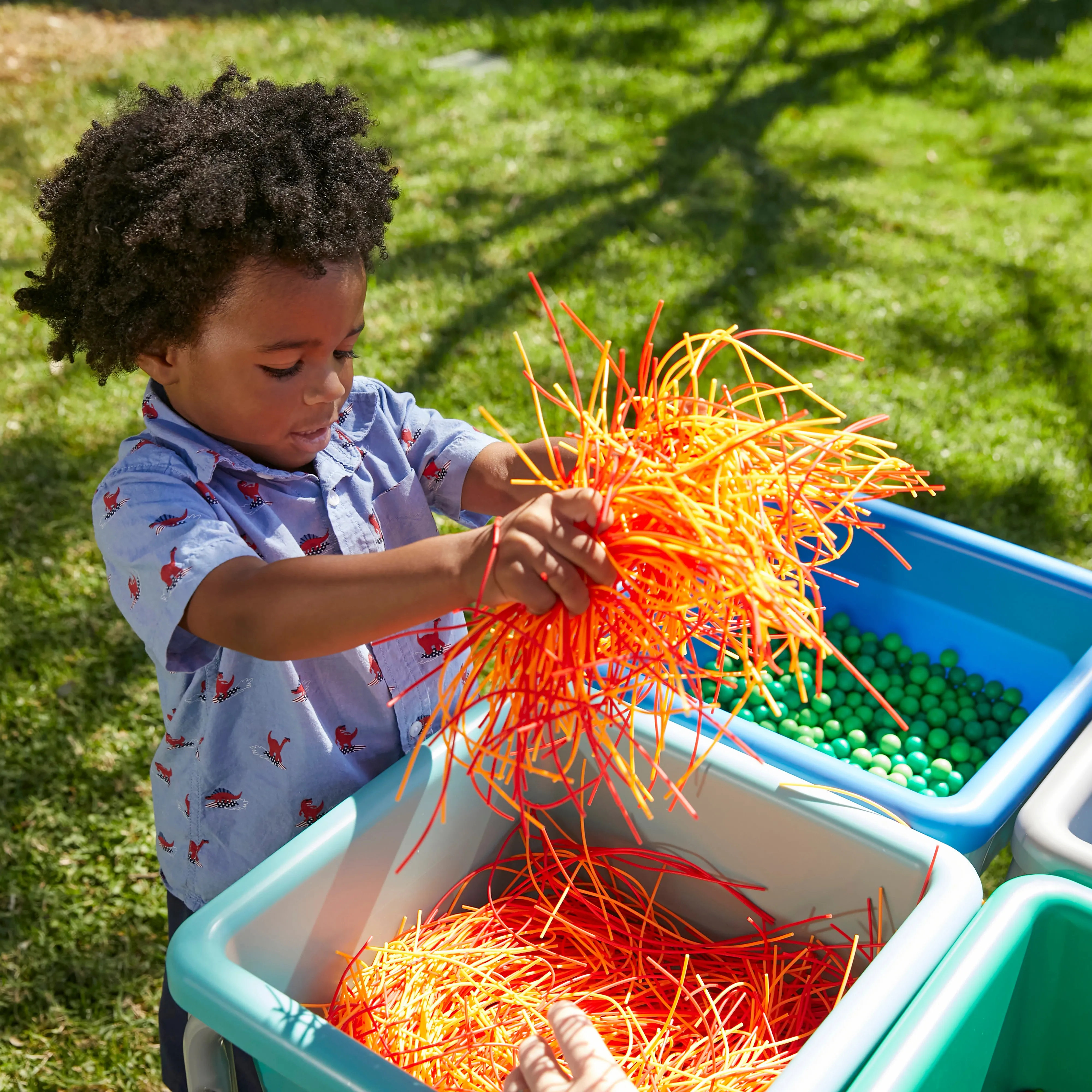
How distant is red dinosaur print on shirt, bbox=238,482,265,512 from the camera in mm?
1390

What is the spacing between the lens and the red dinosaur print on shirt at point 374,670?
1474 mm

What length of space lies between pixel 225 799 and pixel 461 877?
0.34 meters

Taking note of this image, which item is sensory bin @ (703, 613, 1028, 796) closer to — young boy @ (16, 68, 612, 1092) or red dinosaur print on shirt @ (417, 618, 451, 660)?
red dinosaur print on shirt @ (417, 618, 451, 660)

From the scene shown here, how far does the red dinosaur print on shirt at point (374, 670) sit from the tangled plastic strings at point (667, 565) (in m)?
0.16

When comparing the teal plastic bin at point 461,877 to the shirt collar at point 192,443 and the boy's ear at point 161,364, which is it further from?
the boy's ear at point 161,364

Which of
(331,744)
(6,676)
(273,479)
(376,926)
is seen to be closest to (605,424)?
(273,479)

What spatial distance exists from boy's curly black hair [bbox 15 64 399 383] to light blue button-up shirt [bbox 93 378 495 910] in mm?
140

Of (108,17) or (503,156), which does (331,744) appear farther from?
(108,17)

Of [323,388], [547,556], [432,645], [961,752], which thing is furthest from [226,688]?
[961,752]

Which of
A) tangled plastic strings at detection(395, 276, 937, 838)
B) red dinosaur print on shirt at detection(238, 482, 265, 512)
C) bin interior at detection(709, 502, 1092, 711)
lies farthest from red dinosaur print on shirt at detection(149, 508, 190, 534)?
bin interior at detection(709, 502, 1092, 711)

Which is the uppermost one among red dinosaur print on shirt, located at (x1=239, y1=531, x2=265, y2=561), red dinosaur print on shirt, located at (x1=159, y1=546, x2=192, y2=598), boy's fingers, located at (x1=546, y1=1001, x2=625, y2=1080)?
red dinosaur print on shirt, located at (x1=159, y1=546, x2=192, y2=598)

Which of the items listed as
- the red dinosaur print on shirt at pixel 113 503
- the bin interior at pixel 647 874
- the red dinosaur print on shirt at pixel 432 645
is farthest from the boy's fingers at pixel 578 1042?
the red dinosaur print on shirt at pixel 113 503

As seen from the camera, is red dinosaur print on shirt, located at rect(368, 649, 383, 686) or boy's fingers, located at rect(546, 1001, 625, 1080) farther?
red dinosaur print on shirt, located at rect(368, 649, 383, 686)

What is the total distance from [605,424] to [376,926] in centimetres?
70
